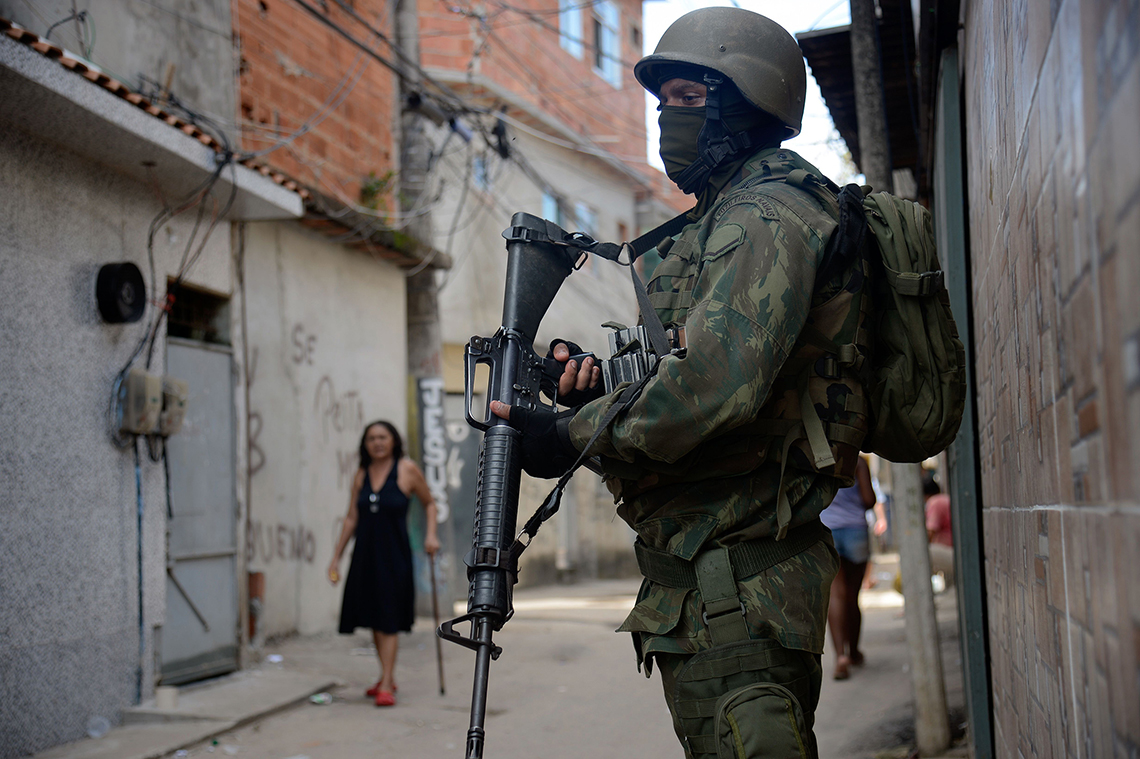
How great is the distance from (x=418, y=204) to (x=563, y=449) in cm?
835

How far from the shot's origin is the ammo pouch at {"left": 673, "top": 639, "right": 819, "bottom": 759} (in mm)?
1839

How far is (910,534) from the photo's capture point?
15.4 ft

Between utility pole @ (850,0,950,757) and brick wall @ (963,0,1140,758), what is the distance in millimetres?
2324

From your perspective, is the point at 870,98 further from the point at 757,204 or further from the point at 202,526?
the point at 202,526

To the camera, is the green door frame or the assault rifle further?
the green door frame

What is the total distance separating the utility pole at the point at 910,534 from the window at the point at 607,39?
1403cm

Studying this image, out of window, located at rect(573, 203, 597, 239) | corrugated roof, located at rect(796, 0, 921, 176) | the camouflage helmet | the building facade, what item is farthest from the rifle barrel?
window, located at rect(573, 203, 597, 239)

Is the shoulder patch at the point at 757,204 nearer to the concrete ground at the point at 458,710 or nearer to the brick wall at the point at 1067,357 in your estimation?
the brick wall at the point at 1067,357

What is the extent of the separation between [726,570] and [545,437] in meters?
0.47

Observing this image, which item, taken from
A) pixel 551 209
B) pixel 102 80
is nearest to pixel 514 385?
pixel 102 80

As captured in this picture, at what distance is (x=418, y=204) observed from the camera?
10125 millimetres

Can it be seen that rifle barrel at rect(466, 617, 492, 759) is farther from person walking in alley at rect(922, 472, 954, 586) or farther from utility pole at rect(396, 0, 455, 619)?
person walking in alley at rect(922, 472, 954, 586)

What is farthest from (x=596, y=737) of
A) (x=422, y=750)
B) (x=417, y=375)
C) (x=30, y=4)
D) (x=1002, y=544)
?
(x=417, y=375)

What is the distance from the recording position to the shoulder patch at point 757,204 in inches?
75.7
